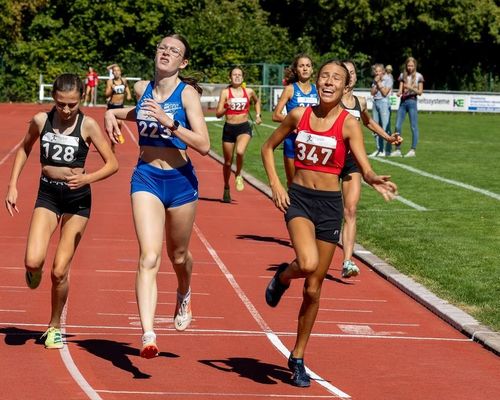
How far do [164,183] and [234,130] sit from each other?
11819mm

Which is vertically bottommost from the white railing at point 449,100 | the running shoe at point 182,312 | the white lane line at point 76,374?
the white railing at point 449,100

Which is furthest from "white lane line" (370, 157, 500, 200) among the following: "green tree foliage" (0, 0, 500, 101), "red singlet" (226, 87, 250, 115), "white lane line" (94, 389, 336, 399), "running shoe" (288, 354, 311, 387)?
"green tree foliage" (0, 0, 500, 101)

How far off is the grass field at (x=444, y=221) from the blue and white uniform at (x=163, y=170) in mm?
3204

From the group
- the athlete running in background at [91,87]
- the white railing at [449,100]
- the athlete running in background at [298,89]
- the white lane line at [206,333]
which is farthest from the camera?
the white railing at [449,100]

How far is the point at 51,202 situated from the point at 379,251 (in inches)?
258

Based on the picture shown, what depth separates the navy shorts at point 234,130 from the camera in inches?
813

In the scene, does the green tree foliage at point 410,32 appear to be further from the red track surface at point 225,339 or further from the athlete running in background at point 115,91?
the red track surface at point 225,339

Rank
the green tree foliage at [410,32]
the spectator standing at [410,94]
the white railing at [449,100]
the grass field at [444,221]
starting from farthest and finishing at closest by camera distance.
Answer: the green tree foliage at [410,32] < the white railing at [449,100] < the spectator standing at [410,94] < the grass field at [444,221]

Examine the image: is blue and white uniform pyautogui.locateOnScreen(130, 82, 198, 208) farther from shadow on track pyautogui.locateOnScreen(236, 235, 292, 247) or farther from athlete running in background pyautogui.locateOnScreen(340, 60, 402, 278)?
shadow on track pyautogui.locateOnScreen(236, 235, 292, 247)

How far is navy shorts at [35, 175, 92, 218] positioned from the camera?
9.39 m

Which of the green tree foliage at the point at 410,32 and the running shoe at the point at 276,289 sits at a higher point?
the green tree foliage at the point at 410,32

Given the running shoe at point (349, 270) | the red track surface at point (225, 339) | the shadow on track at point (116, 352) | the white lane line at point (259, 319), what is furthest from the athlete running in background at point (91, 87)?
the shadow on track at point (116, 352)

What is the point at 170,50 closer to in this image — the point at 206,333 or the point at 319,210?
the point at 319,210

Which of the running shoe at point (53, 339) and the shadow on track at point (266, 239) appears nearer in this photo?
the running shoe at point (53, 339)
